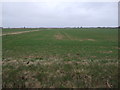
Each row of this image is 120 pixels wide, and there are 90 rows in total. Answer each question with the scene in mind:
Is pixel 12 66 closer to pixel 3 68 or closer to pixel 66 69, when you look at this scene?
pixel 3 68

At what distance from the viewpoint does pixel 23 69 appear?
5.59 meters

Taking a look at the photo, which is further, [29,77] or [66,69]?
[66,69]

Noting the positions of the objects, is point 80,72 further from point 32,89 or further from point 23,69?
point 23,69

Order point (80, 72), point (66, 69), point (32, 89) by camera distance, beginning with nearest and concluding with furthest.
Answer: point (32, 89) < point (80, 72) < point (66, 69)

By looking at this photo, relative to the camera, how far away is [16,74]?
5027 millimetres

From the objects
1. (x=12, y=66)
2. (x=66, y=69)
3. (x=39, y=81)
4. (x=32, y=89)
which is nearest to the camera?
(x=32, y=89)

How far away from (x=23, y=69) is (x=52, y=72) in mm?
1510

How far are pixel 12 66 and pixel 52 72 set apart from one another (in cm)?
232

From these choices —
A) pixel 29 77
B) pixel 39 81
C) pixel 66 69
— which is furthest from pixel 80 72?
pixel 29 77

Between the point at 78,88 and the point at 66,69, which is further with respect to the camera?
the point at 66,69

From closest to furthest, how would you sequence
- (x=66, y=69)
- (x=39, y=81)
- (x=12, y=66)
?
(x=39, y=81)
(x=66, y=69)
(x=12, y=66)

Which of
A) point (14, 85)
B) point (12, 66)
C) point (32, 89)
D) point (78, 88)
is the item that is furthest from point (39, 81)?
point (12, 66)

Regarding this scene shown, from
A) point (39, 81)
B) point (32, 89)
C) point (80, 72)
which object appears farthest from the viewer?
point (80, 72)

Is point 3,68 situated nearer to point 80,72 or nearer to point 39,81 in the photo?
point 39,81
